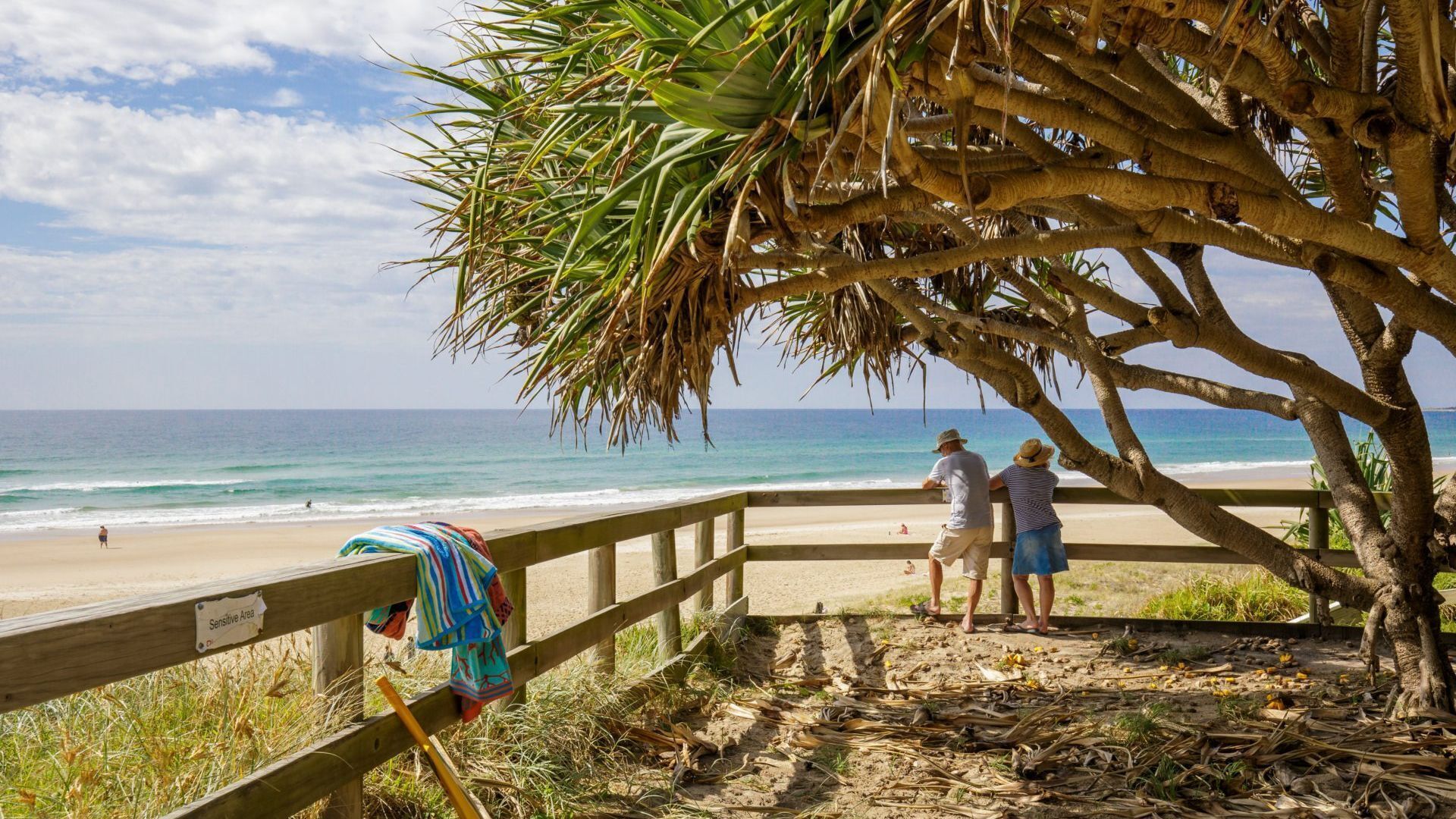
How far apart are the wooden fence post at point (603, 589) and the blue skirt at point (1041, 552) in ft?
10.8

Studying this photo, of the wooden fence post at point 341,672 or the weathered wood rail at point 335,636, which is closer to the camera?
the weathered wood rail at point 335,636

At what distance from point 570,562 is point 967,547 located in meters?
8.34

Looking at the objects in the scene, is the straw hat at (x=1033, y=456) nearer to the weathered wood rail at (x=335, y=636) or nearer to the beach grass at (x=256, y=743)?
the weathered wood rail at (x=335, y=636)

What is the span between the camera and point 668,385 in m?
3.85

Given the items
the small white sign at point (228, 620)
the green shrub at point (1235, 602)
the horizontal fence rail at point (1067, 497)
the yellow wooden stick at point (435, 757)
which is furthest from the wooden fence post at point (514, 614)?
the green shrub at point (1235, 602)

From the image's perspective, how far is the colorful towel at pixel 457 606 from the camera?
2.75 m

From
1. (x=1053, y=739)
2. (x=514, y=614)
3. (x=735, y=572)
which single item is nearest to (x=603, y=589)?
(x=514, y=614)

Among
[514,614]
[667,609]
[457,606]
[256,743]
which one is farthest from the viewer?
[667,609]

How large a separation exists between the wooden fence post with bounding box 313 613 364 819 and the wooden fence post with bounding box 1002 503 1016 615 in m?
5.06

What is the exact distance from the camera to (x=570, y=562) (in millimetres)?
13922

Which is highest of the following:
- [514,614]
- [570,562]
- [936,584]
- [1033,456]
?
[1033,456]

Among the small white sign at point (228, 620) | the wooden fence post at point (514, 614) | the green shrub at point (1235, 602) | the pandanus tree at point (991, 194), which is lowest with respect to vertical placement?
the green shrub at point (1235, 602)

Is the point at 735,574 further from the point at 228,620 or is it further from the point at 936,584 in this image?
the point at 228,620

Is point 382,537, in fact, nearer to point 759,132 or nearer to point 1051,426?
point 759,132
